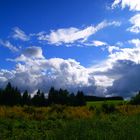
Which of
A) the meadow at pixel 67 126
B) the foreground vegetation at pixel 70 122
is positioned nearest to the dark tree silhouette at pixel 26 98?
the foreground vegetation at pixel 70 122

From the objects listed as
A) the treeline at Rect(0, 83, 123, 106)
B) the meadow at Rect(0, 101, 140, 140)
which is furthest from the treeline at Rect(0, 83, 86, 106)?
the meadow at Rect(0, 101, 140, 140)

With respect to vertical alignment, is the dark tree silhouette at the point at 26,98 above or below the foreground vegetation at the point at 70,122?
above

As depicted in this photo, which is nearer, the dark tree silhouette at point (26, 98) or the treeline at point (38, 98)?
the treeline at point (38, 98)

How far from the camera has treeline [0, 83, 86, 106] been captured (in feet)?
237

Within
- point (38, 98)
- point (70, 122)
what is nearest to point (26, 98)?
point (38, 98)

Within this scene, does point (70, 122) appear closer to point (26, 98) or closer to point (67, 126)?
point (67, 126)

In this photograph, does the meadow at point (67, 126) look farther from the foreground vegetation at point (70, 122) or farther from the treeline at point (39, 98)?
the treeline at point (39, 98)

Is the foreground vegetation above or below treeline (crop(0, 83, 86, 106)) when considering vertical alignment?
below

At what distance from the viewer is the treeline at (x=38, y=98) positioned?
72300mm

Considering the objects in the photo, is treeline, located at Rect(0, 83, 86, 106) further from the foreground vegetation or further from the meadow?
the meadow

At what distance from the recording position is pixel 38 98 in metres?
79.4

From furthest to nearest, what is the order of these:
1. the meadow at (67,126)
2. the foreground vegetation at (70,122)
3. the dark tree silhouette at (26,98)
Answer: the dark tree silhouette at (26,98) < the foreground vegetation at (70,122) < the meadow at (67,126)

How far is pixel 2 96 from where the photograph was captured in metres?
78.9

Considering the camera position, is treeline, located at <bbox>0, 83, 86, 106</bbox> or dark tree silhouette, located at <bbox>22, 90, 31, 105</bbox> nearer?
treeline, located at <bbox>0, 83, 86, 106</bbox>
